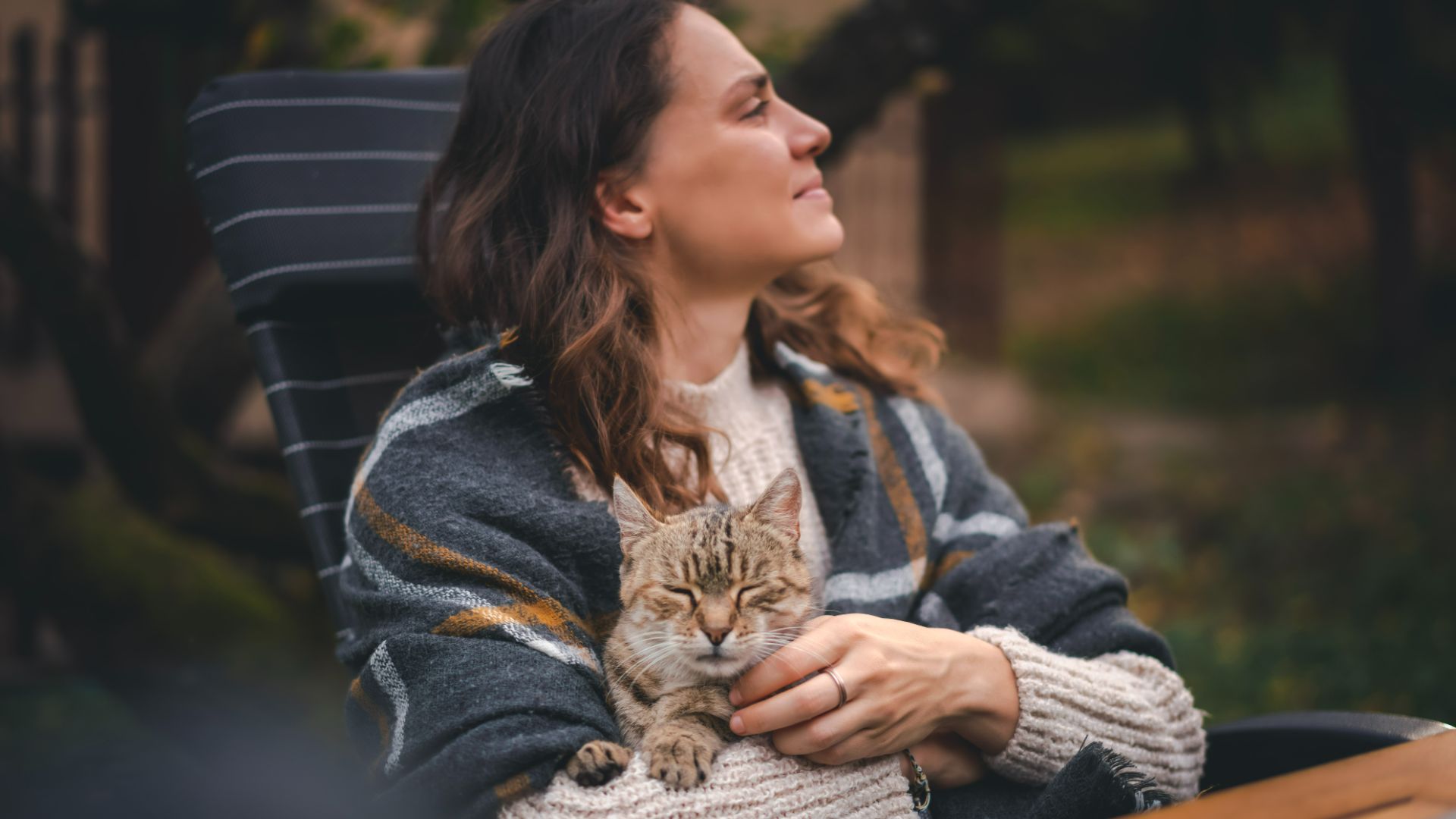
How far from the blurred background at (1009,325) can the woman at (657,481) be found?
3.82 feet

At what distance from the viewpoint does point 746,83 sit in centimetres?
176

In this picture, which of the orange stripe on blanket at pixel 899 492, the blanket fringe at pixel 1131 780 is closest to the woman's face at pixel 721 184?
the orange stripe on blanket at pixel 899 492

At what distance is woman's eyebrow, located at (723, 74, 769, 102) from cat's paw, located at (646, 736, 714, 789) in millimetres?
959

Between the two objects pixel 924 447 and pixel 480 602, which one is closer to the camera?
pixel 480 602

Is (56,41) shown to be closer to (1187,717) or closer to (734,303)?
(734,303)

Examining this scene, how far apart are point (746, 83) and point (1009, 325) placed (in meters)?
5.74

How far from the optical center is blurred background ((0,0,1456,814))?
10.4 ft

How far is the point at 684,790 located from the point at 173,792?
1882 mm

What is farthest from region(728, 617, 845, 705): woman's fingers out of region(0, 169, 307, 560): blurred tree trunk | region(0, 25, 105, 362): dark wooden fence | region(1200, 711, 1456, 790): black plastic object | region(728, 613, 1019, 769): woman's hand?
region(0, 25, 105, 362): dark wooden fence

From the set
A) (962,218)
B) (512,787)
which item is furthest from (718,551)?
(962,218)

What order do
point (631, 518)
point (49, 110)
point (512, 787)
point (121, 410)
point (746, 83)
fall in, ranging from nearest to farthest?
point (512, 787) < point (631, 518) < point (746, 83) < point (121, 410) < point (49, 110)

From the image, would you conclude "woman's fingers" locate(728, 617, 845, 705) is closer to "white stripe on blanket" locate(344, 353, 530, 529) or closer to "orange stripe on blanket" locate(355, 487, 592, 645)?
"orange stripe on blanket" locate(355, 487, 592, 645)

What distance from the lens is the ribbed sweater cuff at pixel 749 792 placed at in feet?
4.22

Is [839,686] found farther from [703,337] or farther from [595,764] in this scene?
[703,337]
